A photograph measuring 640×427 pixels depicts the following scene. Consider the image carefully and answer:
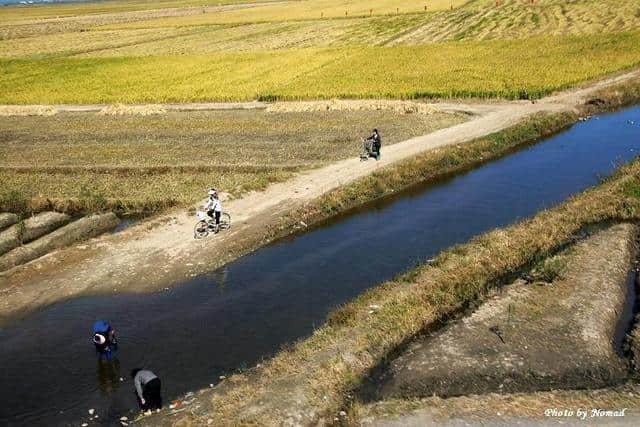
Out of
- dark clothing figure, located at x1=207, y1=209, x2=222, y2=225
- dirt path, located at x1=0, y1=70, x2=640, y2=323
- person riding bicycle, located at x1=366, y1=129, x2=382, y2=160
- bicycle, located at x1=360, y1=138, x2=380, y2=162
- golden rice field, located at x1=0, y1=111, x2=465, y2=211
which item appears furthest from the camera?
bicycle, located at x1=360, y1=138, x2=380, y2=162

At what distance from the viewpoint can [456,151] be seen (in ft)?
114

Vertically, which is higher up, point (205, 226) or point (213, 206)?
point (213, 206)

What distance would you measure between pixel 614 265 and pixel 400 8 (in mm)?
110348

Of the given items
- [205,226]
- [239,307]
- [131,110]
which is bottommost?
[239,307]

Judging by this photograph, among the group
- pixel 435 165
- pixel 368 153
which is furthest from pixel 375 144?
pixel 435 165

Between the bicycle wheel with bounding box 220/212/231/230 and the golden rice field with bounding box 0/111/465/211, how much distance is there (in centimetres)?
302

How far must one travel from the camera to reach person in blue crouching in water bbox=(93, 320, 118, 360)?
55.0ft

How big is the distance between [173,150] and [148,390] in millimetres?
25481

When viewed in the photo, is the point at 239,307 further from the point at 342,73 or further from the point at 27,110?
the point at 342,73

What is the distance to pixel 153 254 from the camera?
77.4 ft

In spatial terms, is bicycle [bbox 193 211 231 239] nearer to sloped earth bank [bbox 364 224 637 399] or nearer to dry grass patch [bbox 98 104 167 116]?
sloped earth bank [bbox 364 224 637 399]

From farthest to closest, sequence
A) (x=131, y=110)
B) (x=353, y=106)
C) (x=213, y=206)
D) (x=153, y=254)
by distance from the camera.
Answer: (x=131, y=110) → (x=353, y=106) → (x=213, y=206) → (x=153, y=254)

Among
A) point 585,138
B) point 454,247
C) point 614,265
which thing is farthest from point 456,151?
point 614,265

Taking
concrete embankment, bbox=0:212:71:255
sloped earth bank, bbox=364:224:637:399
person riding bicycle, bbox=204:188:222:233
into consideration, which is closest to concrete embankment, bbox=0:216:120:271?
concrete embankment, bbox=0:212:71:255
